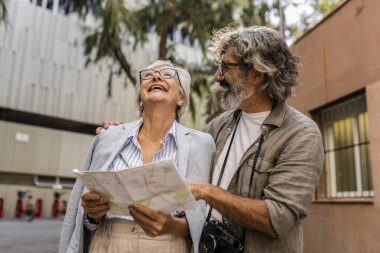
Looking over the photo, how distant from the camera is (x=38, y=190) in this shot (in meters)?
20.3

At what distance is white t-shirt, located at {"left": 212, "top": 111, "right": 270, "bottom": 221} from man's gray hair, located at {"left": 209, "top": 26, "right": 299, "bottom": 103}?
0.15 m

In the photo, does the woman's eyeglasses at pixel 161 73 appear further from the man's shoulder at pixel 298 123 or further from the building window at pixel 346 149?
the building window at pixel 346 149

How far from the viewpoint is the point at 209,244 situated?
190cm

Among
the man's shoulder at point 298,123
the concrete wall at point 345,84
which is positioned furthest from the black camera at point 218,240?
the concrete wall at point 345,84

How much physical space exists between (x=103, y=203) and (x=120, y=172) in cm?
35

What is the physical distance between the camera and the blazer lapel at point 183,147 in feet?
6.80

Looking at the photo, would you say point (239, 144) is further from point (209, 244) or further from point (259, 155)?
point (209, 244)

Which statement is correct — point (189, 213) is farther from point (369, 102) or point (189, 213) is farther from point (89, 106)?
point (89, 106)

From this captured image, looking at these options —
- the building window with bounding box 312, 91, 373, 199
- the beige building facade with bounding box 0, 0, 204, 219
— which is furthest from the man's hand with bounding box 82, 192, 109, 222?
the beige building facade with bounding box 0, 0, 204, 219

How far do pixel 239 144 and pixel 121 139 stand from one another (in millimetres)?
674

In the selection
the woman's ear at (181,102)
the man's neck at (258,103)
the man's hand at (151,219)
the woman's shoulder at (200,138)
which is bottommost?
the man's hand at (151,219)

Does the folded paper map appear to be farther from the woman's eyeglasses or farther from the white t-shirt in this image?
the woman's eyeglasses

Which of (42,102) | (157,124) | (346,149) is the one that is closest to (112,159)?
(157,124)

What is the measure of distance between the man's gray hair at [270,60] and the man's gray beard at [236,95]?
0.07m
